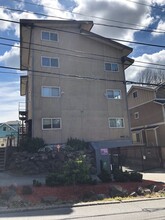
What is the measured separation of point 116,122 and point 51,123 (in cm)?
626

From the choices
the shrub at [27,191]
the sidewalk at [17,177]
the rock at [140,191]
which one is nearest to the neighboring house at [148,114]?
the rock at [140,191]

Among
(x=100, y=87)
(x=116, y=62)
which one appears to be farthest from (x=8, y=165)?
(x=116, y=62)

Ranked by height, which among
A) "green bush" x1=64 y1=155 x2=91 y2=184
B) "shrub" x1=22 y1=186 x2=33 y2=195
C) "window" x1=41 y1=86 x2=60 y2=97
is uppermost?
"window" x1=41 y1=86 x2=60 y2=97

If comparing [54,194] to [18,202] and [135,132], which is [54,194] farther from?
[135,132]

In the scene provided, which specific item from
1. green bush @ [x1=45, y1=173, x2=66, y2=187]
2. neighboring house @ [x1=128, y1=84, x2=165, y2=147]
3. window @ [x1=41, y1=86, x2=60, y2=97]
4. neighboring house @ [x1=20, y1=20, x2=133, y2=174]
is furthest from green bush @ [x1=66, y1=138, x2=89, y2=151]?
neighboring house @ [x1=128, y1=84, x2=165, y2=147]

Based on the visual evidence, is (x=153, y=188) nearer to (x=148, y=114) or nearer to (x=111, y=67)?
(x=111, y=67)

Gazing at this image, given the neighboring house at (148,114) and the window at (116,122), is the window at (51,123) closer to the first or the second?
the window at (116,122)

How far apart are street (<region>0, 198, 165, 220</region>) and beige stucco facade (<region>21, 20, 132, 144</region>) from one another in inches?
418

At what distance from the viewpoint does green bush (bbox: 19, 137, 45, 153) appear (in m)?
17.4

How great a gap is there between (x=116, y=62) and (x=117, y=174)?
13205 millimetres

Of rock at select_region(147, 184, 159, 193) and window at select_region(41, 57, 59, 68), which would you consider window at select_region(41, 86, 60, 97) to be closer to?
window at select_region(41, 57, 59, 68)

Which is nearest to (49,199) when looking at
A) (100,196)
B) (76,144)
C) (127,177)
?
(100,196)

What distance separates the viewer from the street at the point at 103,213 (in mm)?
7469

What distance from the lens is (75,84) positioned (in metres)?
20.9
